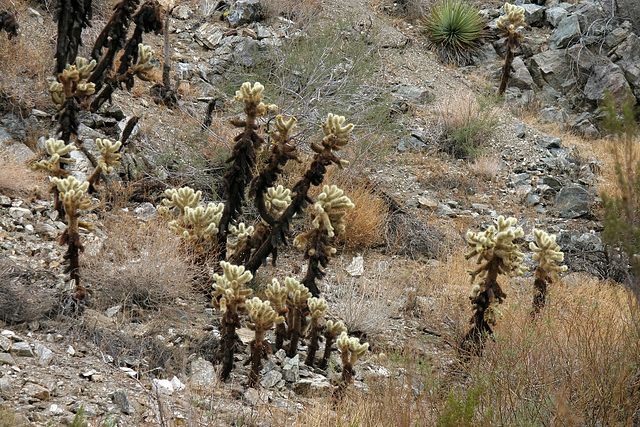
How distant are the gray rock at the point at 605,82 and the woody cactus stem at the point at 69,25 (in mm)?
10009

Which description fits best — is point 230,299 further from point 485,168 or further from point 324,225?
point 485,168

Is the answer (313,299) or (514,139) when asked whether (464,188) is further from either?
(313,299)

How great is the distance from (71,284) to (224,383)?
4.63ft

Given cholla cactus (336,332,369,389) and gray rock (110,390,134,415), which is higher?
cholla cactus (336,332,369,389)

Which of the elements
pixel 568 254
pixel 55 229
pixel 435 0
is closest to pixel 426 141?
pixel 568 254

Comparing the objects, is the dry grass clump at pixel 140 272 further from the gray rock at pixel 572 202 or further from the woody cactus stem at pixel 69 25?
the gray rock at pixel 572 202

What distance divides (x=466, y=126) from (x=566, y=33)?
5162 mm

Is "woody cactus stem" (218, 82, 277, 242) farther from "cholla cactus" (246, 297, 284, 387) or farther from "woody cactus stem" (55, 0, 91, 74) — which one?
"woody cactus stem" (55, 0, 91, 74)

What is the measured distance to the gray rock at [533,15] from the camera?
1337 cm

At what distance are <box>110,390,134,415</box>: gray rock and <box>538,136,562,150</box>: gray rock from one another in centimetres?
866

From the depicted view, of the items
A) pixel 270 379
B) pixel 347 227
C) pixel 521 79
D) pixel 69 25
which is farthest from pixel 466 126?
pixel 270 379

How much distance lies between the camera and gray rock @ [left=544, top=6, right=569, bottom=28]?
13188mm

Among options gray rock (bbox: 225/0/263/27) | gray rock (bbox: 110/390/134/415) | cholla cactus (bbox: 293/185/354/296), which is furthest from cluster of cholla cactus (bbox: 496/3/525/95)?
gray rock (bbox: 110/390/134/415)

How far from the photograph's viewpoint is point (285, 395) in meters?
3.80
